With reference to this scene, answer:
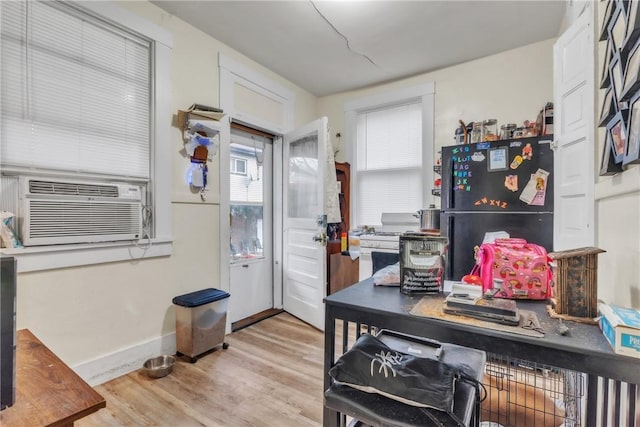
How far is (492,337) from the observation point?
853mm

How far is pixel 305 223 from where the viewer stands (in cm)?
322

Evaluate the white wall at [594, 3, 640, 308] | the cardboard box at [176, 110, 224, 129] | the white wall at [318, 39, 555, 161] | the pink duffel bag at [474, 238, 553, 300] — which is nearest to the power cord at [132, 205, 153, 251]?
the cardboard box at [176, 110, 224, 129]

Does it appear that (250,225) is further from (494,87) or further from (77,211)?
(494,87)

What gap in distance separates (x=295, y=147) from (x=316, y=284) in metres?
1.56

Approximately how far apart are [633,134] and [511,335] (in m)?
0.74

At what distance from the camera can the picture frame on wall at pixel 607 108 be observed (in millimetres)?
1142

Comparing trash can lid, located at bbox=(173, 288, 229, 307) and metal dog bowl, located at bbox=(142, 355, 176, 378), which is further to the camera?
trash can lid, located at bbox=(173, 288, 229, 307)

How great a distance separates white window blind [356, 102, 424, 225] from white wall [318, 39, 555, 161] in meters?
0.29

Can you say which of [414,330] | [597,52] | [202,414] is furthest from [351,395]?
[597,52]

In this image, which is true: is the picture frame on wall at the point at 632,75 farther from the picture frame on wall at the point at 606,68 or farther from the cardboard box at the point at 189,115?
the cardboard box at the point at 189,115

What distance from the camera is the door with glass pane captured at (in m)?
3.21

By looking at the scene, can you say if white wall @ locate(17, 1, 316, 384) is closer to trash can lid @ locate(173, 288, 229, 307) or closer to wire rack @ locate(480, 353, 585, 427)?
trash can lid @ locate(173, 288, 229, 307)

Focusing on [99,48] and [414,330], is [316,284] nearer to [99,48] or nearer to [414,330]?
[414,330]

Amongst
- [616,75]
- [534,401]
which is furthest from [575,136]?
[534,401]
